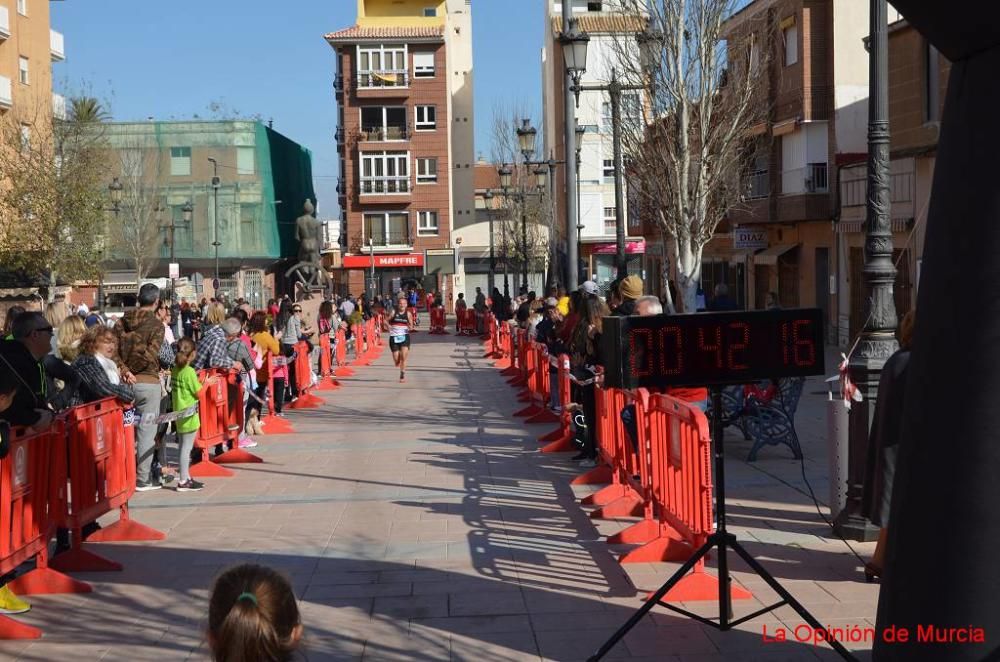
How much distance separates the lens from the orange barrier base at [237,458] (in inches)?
557

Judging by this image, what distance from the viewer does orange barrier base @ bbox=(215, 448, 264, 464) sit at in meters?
14.1

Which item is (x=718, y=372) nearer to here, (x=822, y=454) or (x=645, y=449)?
(x=645, y=449)

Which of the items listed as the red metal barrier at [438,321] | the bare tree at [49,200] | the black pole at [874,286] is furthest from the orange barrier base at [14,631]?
the red metal barrier at [438,321]

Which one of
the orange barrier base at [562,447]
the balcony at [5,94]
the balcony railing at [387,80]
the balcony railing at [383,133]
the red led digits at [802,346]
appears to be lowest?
the orange barrier base at [562,447]

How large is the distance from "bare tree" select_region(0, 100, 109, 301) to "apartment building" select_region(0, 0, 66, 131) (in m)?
0.56

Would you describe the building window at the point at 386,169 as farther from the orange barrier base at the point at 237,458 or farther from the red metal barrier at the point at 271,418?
the orange barrier base at the point at 237,458

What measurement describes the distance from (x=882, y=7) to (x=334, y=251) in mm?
73508

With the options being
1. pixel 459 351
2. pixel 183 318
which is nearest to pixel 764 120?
pixel 459 351

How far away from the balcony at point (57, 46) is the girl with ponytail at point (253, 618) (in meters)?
53.2

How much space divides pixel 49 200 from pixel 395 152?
3557cm

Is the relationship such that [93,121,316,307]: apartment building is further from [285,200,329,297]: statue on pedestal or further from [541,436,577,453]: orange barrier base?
[541,436,577,453]: orange barrier base

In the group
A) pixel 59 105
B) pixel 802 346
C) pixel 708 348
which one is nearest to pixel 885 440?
pixel 802 346

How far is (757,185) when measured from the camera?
136 ft

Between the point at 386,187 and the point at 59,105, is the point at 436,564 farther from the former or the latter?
the point at 386,187
